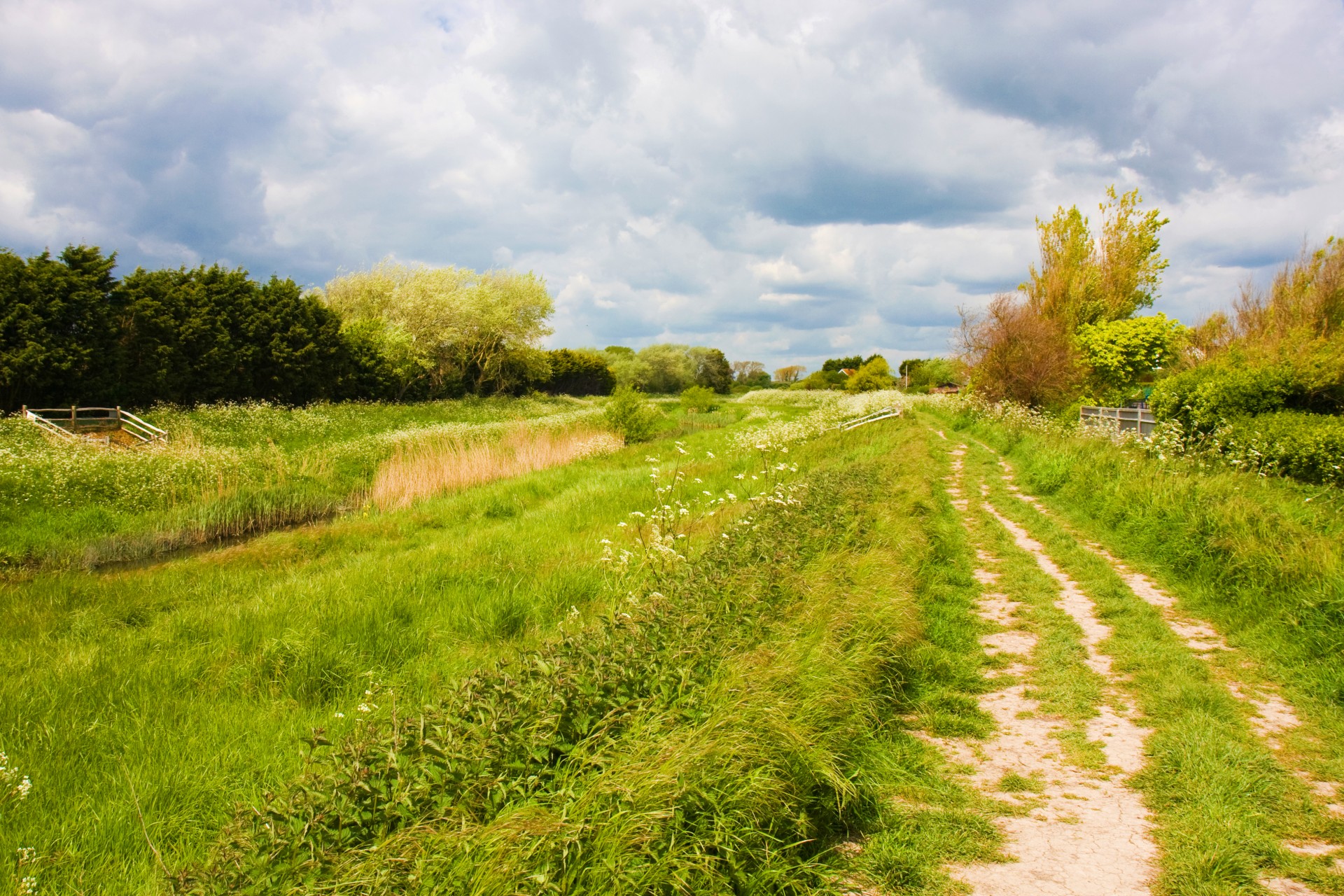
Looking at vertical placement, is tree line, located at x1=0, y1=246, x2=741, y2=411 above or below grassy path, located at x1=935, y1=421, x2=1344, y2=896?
above

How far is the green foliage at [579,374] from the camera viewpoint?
6375 cm

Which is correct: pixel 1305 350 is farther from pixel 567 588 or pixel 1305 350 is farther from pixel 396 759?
pixel 396 759

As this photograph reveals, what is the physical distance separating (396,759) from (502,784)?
43cm

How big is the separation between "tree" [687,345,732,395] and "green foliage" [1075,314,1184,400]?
61.2 m

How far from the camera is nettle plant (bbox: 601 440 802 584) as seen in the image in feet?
18.4

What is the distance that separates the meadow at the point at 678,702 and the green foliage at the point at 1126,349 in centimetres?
2004

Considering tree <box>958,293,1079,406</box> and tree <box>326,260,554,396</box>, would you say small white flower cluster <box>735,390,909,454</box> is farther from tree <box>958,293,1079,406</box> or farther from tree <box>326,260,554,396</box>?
tree <box>326,260,554,396</box>

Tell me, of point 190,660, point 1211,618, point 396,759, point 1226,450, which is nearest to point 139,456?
point 190,660

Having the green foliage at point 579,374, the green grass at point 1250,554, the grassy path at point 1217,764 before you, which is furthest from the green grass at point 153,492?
the green foliage at point 579,374

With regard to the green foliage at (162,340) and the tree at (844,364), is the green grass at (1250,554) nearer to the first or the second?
the green foliage at (162,340)

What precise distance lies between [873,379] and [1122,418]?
2160 inches

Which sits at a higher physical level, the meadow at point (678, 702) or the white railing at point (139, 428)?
the white railing at point (139, 428)

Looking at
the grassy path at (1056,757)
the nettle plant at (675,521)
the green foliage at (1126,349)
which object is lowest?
the grassy path at (1056,757)

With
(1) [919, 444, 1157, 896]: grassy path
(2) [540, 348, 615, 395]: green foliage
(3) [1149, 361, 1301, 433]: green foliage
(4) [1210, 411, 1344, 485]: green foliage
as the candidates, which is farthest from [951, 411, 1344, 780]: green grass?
(2) [540, 348, 615, 395]: green foliage
